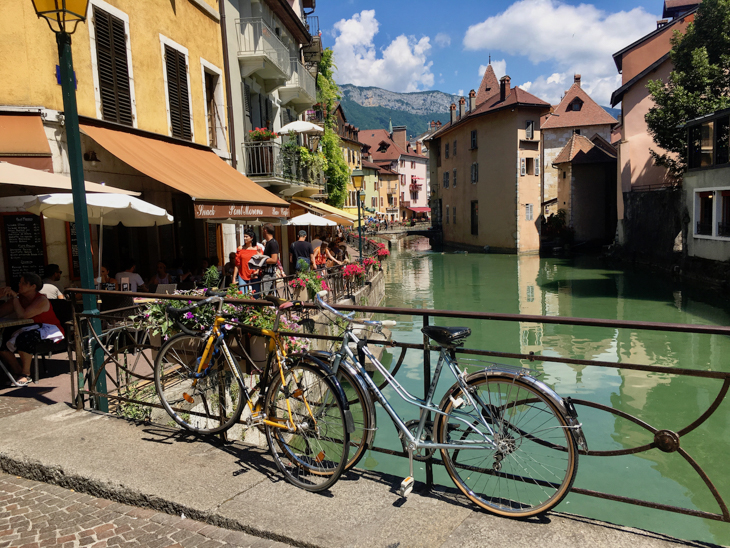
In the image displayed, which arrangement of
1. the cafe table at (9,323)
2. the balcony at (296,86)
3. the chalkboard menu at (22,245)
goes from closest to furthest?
the cafe table at (9,323), the chalkboard menu at (22,245), the balcony at (296,86)

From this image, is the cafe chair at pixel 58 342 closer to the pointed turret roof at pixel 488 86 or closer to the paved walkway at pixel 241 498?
the paved walkway at pixel 241 498

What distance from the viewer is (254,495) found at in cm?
317

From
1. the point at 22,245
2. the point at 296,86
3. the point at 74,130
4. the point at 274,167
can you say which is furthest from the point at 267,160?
the point at 74,130

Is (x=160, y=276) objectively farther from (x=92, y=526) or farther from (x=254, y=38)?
(x=254, y=38)

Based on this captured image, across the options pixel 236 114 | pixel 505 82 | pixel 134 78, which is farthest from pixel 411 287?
pixel 505 82

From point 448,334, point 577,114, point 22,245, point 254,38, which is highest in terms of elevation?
point 577,114

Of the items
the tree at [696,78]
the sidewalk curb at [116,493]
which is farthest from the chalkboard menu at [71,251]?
the tree at [696,78]

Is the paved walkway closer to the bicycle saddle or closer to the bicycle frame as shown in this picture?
the bicycle frame

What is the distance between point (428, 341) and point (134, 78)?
9.81 metres

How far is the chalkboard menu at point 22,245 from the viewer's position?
835cm

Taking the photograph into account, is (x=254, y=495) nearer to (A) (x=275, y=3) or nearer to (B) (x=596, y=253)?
(A) (x=275, y=3)

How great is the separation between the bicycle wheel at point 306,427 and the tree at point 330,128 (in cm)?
2772

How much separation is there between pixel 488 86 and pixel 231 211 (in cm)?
4854

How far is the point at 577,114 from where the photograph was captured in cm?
4962
